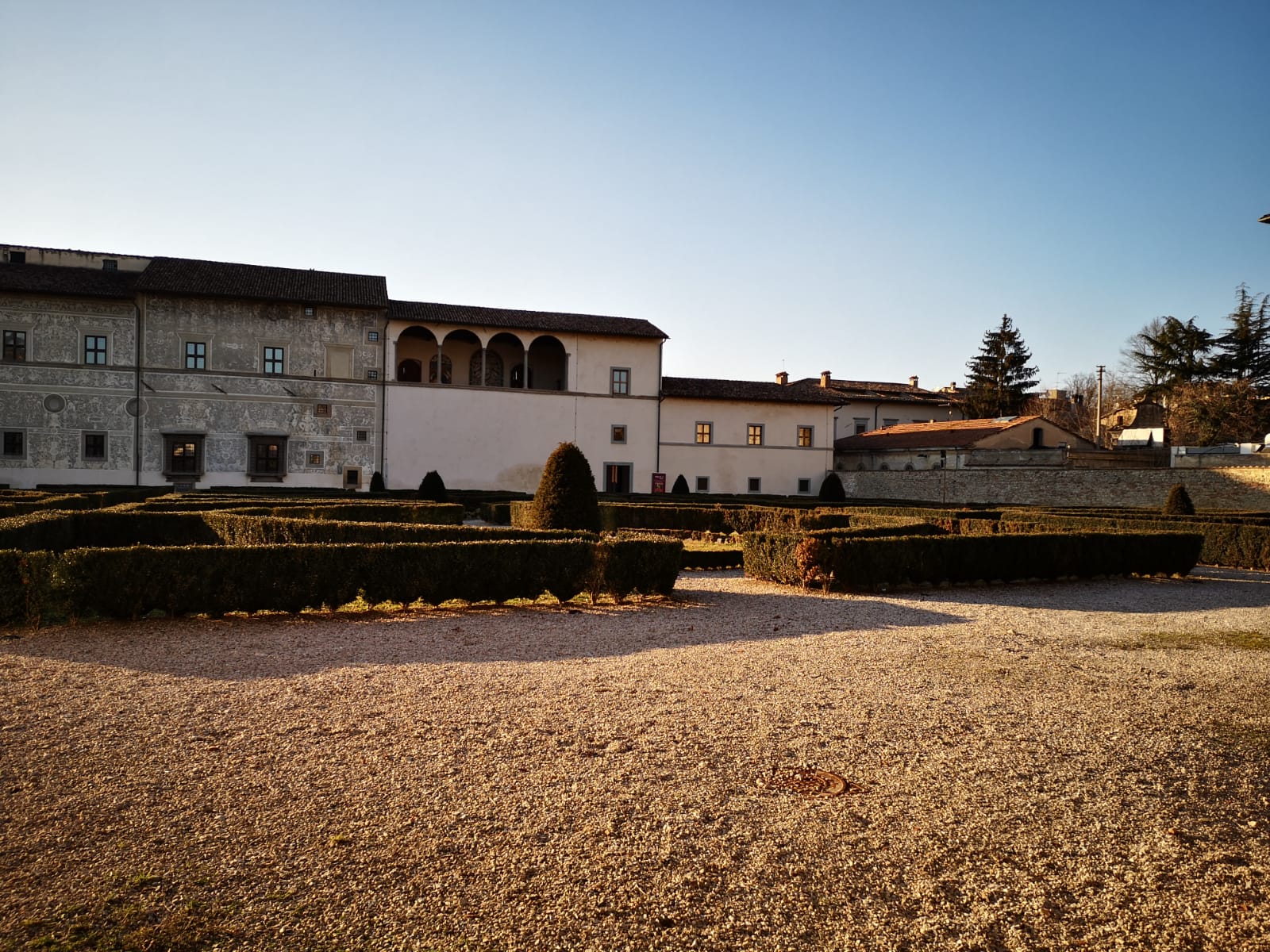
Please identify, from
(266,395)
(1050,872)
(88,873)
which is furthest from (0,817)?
(266,395)

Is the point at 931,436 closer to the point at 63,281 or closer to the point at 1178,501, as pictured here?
the point at 1178,501

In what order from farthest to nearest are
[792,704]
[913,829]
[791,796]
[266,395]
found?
[266,395], [792,704], [791,796], [913,829]

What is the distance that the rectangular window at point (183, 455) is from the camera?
103 ft

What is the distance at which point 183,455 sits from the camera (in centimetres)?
3156

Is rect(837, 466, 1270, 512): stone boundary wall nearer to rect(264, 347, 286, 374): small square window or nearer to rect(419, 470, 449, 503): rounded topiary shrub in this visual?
rect(419, 470, 449, 503): rounded topiary shrub

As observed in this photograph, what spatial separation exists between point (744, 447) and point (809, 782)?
35.0 meters

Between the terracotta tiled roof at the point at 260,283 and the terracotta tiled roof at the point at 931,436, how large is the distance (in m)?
25.1

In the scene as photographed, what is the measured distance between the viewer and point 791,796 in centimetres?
392

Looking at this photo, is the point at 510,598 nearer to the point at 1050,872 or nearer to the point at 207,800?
the point at 207,800

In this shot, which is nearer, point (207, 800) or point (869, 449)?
point (207, 800)

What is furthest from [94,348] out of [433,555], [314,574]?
[433,555]

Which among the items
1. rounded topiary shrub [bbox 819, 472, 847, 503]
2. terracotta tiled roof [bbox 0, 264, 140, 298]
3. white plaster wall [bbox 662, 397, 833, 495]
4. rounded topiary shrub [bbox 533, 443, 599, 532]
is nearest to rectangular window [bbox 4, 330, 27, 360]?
terracotta tiled roof [bbox 0, 264, 140, 298]

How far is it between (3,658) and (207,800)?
388 centimetres

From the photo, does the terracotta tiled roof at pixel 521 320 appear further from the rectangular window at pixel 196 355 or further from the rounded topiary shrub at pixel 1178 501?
the rounded topiary shrub at pixel 1178 501
